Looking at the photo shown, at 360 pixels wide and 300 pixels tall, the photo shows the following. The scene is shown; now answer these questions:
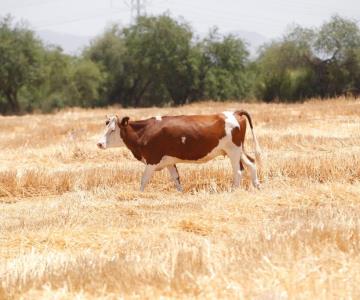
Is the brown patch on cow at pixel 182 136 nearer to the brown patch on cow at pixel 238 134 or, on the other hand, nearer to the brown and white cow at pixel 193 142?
the brown and white cow at pixel 193 142

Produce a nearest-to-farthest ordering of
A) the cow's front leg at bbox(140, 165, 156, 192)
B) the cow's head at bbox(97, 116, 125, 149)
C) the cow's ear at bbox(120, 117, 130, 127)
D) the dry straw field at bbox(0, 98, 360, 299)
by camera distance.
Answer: the dry straw field at bbox(0, 98, 360, 299) < the cow's front leg at bbox(140, 165, 156, 192) < the cow's ear at bbox(120, 117, 130, 127) < the cow's head at bbox(97, 116, 125, 149)

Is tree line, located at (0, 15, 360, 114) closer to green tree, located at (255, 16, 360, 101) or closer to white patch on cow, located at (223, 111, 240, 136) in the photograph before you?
green tree, located at (255, 16, 360, 101)

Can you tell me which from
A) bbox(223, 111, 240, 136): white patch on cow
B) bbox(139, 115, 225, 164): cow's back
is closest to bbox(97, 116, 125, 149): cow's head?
bbox(139, 115, 225, 164): cow's back

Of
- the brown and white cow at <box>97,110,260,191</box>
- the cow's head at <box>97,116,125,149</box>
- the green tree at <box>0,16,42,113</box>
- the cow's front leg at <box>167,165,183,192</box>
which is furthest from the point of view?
the green tree at <box>0,16,42,113</box>

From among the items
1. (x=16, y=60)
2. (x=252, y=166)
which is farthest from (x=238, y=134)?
(x=16, y=60)

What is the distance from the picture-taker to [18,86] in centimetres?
5953

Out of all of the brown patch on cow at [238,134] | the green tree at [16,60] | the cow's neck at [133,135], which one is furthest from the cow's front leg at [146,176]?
the green tree at [16,60]

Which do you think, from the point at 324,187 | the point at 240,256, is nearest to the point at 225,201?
the point at 324,187

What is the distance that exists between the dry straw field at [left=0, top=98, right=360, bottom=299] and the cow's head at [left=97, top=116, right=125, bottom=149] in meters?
0.74

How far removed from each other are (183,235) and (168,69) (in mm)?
58699

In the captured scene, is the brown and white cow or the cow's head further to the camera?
the cow's head

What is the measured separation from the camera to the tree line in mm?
59562

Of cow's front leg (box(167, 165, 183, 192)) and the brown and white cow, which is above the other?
the brown and white cow

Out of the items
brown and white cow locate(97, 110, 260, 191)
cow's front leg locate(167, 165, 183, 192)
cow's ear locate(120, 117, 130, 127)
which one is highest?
cow's ear locate(120, 117, 130, 127)
